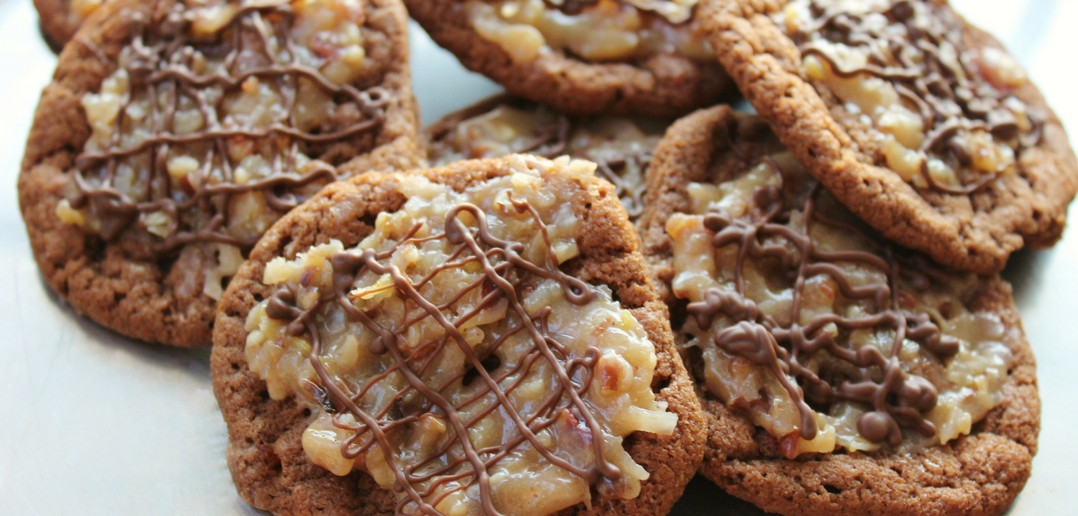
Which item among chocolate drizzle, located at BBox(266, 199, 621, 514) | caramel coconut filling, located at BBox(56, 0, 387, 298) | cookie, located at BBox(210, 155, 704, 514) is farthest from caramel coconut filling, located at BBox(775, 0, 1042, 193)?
caramel coconut filling, located at BBox(56, 0, 387, 298)

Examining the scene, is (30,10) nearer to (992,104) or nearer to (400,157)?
(400,157)

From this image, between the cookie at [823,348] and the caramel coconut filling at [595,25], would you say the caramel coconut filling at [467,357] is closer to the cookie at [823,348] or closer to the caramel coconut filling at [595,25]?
the cookie at [823,348]

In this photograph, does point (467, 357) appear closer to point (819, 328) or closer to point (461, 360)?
point (461, 360)

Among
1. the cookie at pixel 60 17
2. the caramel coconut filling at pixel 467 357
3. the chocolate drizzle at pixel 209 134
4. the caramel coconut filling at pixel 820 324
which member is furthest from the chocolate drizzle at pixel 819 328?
the cookie at pixel 60 17

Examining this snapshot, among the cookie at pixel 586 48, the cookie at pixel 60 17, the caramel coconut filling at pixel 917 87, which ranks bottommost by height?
the cookie at pixel 60 17

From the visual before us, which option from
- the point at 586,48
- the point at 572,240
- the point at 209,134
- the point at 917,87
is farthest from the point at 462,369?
the point at 917,87
